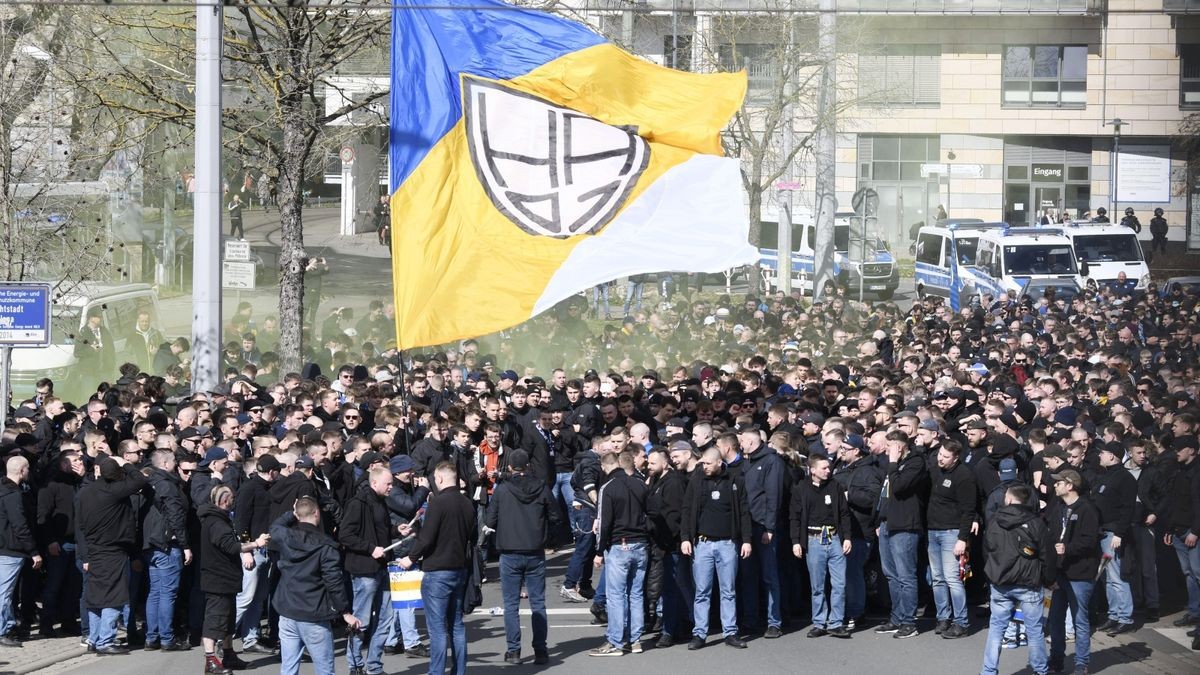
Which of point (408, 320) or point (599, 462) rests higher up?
point (408, 320)

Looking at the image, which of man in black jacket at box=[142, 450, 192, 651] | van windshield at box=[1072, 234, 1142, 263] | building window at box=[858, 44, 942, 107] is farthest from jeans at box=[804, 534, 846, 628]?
building window at box=[858, 44, 942, 107]

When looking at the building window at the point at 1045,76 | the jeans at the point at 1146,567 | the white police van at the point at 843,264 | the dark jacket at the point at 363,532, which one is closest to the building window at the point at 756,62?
the white police van at the point at 843,264

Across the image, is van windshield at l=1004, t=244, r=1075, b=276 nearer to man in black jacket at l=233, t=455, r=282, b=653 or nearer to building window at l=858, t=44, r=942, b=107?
building window at l=858, t=44, r=942, b=107

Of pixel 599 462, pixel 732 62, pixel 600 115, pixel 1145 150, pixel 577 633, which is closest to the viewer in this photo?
pixel 600 115

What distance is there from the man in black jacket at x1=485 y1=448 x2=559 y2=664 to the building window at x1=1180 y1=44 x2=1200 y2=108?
44662 mm

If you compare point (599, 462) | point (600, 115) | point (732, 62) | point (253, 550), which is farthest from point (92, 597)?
point (732, 62)

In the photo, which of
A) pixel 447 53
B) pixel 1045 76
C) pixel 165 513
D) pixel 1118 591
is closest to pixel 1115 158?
pixel 1045 76

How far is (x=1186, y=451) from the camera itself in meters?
14.0

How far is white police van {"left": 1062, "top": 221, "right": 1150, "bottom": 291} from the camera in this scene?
3728 centimetres

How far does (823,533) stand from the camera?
13539mm

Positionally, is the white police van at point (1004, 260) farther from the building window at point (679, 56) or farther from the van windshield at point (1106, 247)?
the building window at point (679, 56)

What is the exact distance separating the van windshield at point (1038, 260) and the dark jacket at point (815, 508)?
23.8 m

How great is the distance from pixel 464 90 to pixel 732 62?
27307 millimetres

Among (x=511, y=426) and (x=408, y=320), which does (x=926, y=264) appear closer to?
(x=511, y=426)
